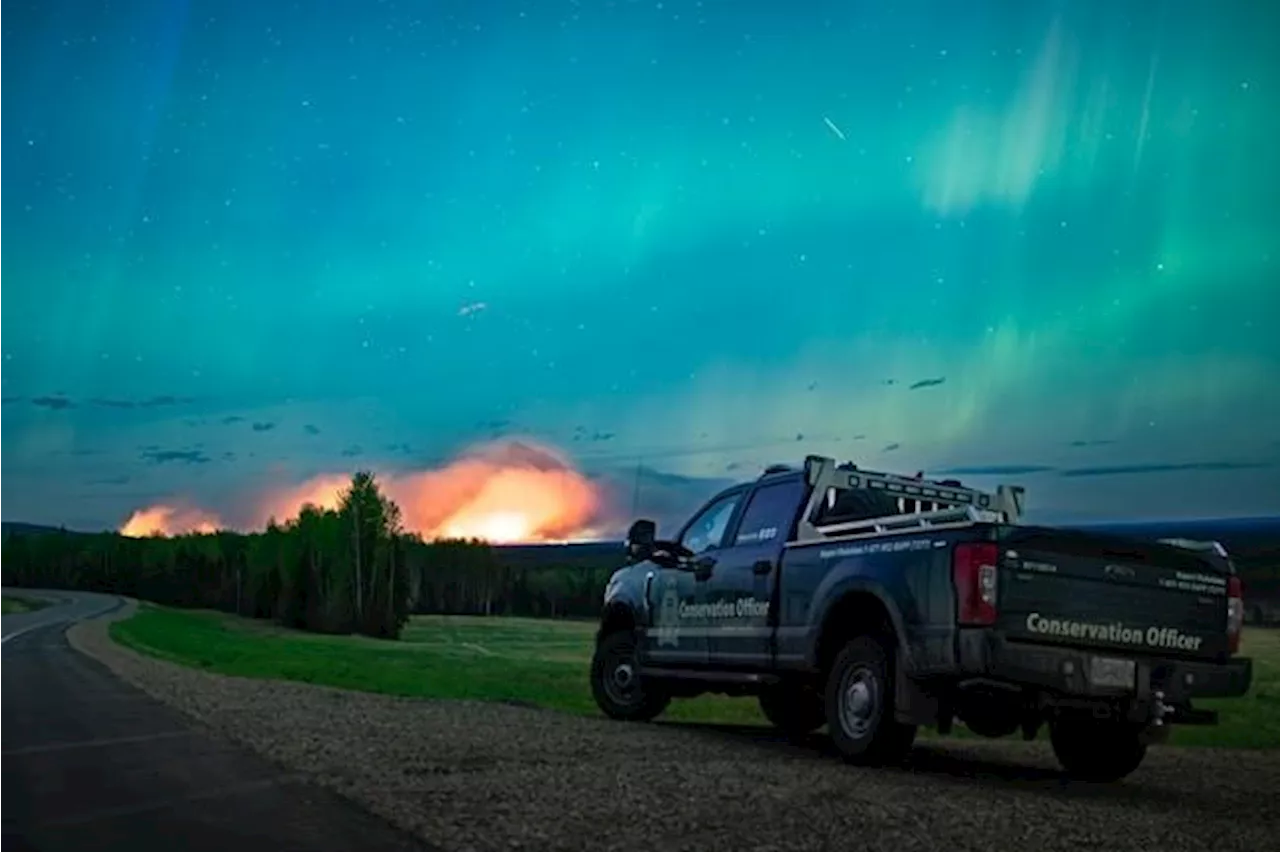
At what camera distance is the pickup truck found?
9.77 meters

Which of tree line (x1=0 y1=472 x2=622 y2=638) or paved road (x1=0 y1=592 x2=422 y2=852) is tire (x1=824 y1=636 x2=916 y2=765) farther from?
tree line (x1=0 y1=472 x2=622 y2=638)

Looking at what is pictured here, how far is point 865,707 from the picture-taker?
1077 cm

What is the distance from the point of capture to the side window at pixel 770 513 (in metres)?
12.6

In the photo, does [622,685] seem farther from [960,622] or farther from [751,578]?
[960,622]

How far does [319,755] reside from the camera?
10.9 m

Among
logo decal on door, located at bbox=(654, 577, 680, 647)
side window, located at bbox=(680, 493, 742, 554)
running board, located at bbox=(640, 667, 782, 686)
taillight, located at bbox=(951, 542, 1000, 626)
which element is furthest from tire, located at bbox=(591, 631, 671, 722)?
taillight, located at bbox=(951, 542, 1000, 626)

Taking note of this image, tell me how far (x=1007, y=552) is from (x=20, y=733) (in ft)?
28.3

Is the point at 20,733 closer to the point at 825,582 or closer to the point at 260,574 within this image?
the point at 825,582

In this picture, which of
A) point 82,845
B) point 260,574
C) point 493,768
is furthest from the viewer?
point 260,574

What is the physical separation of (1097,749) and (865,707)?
83.3 inches

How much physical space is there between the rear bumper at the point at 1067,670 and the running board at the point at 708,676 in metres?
2.86

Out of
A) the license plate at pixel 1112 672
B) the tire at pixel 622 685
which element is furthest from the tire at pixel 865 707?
the tire at pixel 622 685

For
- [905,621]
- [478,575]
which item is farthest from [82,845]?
[478,575]

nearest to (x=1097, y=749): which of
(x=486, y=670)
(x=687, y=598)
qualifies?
(x=687, y=598)
